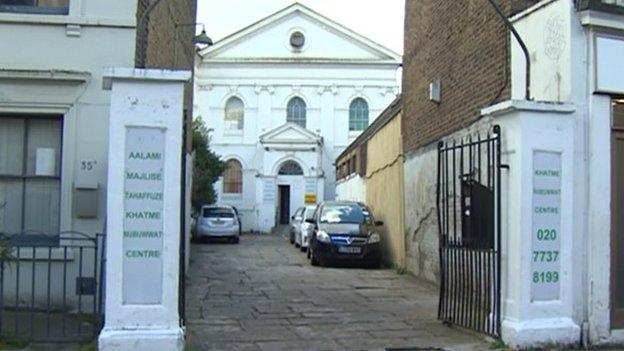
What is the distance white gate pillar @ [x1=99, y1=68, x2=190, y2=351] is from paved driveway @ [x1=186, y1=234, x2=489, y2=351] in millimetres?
982

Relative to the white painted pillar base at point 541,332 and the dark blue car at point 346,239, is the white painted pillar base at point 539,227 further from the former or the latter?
the dark blue car at point 346,239

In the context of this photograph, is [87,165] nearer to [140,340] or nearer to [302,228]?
[140,340]

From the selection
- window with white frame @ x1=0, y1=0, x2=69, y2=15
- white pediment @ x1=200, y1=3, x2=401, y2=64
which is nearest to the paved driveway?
window with white frame @ x1=0, y1=0, x2=69, y2=15

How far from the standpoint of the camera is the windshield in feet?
66.6

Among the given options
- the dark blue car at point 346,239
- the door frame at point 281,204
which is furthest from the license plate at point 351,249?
the door frame at point 281,204

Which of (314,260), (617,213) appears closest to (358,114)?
(314,260)

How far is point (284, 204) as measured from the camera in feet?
156

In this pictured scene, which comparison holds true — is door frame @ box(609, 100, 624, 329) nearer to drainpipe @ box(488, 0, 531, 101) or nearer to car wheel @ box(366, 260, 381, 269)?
drainpipe @ box(488, 0, 531, 101)

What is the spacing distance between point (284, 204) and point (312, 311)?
36.1 m

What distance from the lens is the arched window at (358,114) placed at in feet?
162

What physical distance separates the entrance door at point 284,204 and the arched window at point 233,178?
2.74 metres

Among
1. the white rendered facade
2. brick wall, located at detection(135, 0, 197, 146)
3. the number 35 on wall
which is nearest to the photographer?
the number 35 on wall

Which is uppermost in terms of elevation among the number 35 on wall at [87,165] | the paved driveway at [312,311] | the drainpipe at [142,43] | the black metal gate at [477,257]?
the drainpipe at [142,43]

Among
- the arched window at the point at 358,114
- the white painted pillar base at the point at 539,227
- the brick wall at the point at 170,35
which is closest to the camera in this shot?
the white painted pillar base at the point at 539,227
